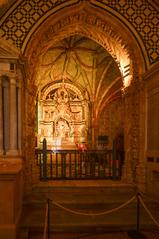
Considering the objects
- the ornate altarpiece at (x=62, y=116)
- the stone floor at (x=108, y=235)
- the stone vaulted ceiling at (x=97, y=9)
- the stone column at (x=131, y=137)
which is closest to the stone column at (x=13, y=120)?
the stone vaulted ceiling at (x=97, y=9)

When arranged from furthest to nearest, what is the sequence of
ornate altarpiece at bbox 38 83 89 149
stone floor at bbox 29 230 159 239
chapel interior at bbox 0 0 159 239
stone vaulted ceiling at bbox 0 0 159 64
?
ornate altarpiece at bbox 38 83 89 149 → stone vaulted ceiling at bbox 0 0 159 64 → chapel interior at bbox 0 0 159 239 → stone floor at bbox 29 230 159 239

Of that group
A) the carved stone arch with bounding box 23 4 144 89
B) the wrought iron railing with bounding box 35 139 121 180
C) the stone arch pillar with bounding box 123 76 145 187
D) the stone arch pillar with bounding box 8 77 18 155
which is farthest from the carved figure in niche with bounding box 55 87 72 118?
the stone arch pillar with bounding box 8 77 18 155

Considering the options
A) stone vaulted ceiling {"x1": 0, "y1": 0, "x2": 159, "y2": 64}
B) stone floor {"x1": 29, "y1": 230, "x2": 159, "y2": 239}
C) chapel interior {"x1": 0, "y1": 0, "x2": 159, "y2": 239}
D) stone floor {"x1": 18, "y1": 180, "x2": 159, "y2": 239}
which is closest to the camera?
stone floor {"x1": 29, "y1": 230, "x2": 159, "y2": 239}

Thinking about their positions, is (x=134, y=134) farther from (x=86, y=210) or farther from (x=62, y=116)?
(x=62, y=116)

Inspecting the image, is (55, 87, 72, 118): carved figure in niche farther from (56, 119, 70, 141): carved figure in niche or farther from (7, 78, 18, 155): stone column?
(7, 78, 18, 155): stone column

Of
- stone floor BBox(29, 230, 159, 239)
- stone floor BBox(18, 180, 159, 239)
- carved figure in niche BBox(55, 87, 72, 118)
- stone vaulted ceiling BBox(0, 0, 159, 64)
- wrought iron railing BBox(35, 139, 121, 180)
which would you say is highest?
stone vaulted ceiling BBox(0, 0, 159, 64)

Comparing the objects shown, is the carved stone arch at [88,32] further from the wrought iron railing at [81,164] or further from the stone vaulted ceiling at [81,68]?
the stone vaulted ceiling at [81,68]

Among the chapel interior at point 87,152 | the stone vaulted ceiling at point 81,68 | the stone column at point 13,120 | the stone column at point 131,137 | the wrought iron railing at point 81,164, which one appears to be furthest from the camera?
the stone vaulted ceiling at point 81,68

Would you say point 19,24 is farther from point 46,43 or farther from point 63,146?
point 63,146

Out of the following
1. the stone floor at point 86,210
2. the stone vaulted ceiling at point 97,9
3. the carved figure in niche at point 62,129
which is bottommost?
the stone floor at point 86,210

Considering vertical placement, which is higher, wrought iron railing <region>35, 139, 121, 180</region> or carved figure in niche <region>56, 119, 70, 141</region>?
carved figure in niche <region>56, 119, 70, 141</region>

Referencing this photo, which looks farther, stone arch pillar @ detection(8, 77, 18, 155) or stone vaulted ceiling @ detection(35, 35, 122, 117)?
stone vaulted ceiling @ detection(35, 35, 122, 117)

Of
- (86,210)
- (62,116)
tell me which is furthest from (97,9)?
(62,116)

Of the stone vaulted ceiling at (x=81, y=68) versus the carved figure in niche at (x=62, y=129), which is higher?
the stone vaulted ceiling at (x=81, y=68)
